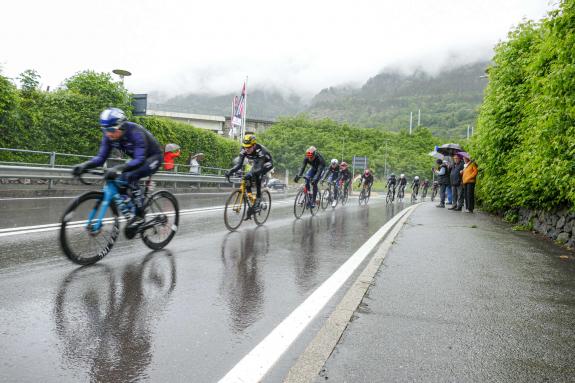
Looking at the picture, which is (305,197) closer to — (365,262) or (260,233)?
(260,233)

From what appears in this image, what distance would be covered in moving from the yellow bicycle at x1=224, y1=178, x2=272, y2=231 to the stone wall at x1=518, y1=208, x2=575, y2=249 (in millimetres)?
5796

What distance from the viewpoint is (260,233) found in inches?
328

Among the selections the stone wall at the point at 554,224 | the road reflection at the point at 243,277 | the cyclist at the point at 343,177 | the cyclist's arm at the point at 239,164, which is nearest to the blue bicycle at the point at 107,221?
the road reflection at the point at 243,277

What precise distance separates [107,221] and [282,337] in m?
3.11

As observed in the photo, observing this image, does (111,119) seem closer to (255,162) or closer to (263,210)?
(255,162)

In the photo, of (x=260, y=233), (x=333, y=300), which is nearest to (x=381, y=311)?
(x=333, y=300)

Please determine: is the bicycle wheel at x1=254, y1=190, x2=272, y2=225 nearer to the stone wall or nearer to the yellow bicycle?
the yellow bicycle

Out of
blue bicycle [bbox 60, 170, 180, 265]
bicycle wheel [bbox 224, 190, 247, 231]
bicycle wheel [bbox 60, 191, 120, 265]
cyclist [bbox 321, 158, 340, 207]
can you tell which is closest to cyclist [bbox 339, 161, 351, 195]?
cyclist [bbox 321, 158, 340, 207]

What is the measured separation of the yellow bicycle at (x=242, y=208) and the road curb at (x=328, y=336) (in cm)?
388

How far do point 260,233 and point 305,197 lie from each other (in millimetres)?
4687

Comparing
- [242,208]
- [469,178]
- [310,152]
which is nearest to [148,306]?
[242,208]

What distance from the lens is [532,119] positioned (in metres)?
8.95

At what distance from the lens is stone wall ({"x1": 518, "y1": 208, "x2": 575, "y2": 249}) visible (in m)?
8.16

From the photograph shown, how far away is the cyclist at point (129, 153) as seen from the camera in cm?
524
